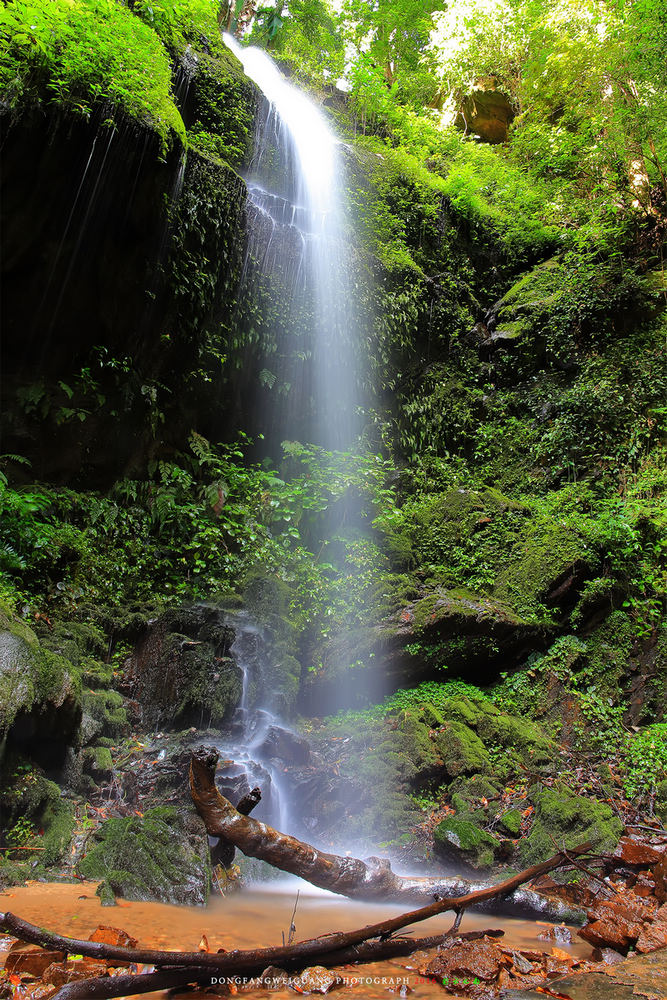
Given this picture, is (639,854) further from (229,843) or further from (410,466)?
(410,466)

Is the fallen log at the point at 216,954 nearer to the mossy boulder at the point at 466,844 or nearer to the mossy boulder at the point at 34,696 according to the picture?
the mossy boulder at the point at 466,844

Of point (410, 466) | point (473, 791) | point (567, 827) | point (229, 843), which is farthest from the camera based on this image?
point (410, 466)

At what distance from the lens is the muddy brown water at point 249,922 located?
2117mm

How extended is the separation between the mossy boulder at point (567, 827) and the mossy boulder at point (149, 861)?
2753 mm

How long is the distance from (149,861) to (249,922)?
844 mm

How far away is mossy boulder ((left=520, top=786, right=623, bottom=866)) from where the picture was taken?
14.0 ft

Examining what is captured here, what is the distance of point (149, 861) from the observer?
11.2 feet

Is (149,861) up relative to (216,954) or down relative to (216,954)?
down

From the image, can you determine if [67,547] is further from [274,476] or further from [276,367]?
[276,367]

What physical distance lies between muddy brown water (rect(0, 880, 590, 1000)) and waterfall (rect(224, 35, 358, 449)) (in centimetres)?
778

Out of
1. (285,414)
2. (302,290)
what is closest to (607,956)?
(285,414)

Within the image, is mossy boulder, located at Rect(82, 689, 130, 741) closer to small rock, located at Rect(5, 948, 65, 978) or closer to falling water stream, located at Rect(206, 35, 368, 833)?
small rock, located at Rect(5, 948, 65, 978)

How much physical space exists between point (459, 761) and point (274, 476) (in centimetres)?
569

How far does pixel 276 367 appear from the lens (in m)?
9.76
